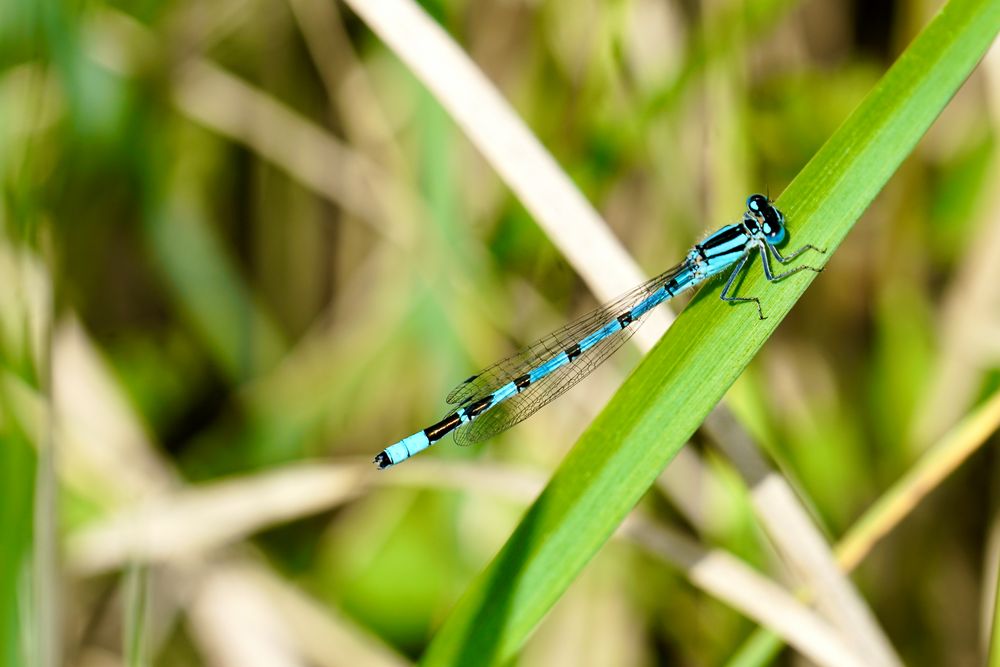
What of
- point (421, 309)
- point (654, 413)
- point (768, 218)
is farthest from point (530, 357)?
point (654, 413)

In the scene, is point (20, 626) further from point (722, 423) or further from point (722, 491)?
point (722, 491)

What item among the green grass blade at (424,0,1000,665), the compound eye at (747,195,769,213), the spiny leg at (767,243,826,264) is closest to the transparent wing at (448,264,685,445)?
the compound eye at (747,195,769,213)

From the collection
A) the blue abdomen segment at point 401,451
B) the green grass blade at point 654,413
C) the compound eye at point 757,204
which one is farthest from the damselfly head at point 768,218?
the blue abdomen segment at point 401,451

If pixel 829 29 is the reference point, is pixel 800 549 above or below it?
below

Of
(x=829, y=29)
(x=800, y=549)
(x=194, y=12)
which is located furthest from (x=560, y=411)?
(x=194, y=12)

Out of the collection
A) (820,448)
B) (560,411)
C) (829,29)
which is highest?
(829,29)

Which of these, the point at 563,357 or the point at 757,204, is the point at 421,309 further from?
the point at 757,204
